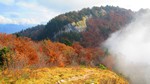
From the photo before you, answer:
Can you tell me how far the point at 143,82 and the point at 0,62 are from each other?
544 ft

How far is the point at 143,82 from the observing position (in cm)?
19488

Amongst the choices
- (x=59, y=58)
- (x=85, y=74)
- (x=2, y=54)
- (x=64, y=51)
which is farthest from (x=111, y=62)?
(x=85, y=74)

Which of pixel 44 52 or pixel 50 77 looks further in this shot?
pixel 44 52

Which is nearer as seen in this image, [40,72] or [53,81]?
[53,81]

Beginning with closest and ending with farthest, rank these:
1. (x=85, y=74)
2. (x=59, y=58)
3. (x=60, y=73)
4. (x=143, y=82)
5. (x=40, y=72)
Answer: (x=40, y=72) < (x=60, y=73) < (x=85, y=74) < (x=59, y=58) < (x=143, y=82)

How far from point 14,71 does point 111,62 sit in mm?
172593

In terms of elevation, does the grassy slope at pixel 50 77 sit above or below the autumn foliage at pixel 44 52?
below

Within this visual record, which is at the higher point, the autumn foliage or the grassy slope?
the autumn foliage

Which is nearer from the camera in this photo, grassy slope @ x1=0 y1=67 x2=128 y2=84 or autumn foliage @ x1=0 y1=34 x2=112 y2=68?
grassy slope @ x1=0 y1=67 x2=128 y2=84

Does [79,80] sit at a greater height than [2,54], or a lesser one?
lesser

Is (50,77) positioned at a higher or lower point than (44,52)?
lower

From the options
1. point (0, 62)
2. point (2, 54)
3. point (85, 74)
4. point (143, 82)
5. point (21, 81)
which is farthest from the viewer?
point (143, 82)

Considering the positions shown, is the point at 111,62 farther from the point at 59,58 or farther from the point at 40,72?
the point at 40,72

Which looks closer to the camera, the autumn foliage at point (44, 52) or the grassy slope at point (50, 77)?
the grassy slope at point (50, 77)
